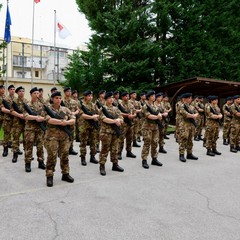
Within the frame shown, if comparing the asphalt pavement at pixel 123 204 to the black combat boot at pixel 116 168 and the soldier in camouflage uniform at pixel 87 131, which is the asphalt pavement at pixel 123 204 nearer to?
the black combat boot at pixel 116 168

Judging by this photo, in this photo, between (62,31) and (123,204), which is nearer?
(123,204)

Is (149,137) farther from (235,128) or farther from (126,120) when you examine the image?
(235,128)

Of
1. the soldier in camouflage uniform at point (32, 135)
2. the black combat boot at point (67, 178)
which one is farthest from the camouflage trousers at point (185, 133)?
the soldier in camouflage uniform at point (32, 135)

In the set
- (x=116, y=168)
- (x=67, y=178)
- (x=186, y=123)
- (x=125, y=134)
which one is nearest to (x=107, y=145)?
(x=116, y=168)

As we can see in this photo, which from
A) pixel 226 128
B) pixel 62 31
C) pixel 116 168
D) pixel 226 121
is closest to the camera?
pixel 116 168

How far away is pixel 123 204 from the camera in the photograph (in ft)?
14.1

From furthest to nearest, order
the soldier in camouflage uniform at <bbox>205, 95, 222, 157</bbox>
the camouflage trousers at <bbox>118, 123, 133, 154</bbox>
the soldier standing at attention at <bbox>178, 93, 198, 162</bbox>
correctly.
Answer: the soldier in camouflage uniform at <bbox>205, 95, 222, 157</bbox> < the camouflage trousers at <bbox>118, 123, 133, 154</bbox> < the soldier standing at attention at <bbox>178, 93, 198, 162</bbox>

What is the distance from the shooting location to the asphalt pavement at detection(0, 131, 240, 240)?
3.38 m

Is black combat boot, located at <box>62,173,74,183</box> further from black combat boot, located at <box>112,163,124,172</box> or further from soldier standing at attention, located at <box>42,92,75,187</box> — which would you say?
black combat boot, located at <box>112,163,124,172</box>

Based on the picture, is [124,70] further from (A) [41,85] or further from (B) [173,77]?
(A) [41,85]

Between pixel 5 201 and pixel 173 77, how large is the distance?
17.6 metres

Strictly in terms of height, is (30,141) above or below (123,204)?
above

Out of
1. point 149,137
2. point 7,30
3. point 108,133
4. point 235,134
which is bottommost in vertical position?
point 235,134

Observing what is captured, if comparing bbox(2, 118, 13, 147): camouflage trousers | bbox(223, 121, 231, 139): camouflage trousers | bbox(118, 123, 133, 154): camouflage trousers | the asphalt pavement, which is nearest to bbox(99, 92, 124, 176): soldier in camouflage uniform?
the asphalt pavement
